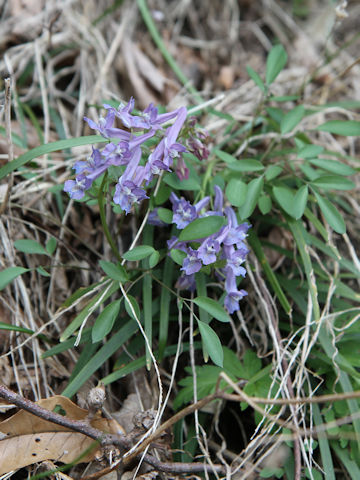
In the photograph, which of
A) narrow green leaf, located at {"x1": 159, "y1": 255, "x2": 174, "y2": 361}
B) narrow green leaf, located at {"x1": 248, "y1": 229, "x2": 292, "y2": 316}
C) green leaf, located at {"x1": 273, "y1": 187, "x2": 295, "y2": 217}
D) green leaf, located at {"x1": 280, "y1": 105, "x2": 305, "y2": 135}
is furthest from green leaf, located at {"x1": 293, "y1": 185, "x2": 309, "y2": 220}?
narrow green leaf, located at {"x1": 159, "y1": 255, "x2": 174, "y2": 361}

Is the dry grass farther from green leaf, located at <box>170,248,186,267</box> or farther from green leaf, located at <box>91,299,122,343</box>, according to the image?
green leaf, located at <box>170,248,186,267</box>

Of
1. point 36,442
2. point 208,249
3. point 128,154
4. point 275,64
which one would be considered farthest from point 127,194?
point 275,64

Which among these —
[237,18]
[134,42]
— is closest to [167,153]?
[134,42]

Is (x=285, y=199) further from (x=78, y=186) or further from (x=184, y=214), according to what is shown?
(x=78, y=186)

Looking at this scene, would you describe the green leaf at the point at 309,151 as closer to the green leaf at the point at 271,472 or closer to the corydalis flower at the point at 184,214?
the corydalis flower at the point at 184,214

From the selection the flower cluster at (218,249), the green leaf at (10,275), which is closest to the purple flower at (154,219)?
the flower cluster at (218,249)

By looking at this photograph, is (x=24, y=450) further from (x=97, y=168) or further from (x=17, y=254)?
(x=97, y=168)
